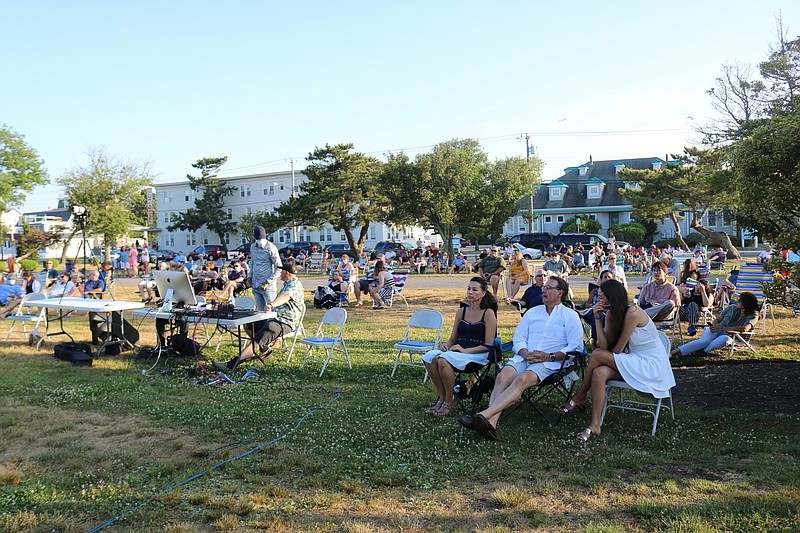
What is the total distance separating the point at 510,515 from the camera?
358cm

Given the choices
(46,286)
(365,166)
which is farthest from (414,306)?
(365,166)

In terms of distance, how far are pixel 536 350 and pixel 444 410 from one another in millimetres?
990

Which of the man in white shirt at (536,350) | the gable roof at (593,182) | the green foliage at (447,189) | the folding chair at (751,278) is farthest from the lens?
the gable roof at (593,182)

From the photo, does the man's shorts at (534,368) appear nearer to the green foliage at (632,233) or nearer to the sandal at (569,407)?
the sandal at (569,407)

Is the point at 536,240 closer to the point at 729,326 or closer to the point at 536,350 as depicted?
the point at 729,326

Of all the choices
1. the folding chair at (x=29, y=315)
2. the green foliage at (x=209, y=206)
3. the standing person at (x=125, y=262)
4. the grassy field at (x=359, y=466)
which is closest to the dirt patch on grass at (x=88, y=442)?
the grassy field at (x=359, y=466)

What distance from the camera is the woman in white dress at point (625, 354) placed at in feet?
16.7

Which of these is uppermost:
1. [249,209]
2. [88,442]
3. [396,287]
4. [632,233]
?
[249,209]

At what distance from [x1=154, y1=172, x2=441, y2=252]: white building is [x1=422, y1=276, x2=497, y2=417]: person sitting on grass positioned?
156ft

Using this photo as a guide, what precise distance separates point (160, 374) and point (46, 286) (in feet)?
28.6

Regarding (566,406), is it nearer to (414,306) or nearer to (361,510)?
(361,510)

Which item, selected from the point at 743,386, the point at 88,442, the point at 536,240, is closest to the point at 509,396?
the point at 743,386

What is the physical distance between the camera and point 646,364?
204 inches

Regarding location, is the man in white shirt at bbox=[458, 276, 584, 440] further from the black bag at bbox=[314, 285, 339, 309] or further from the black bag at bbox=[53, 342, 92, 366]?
the black bag at bbox=[314, 285, 339, 309]
